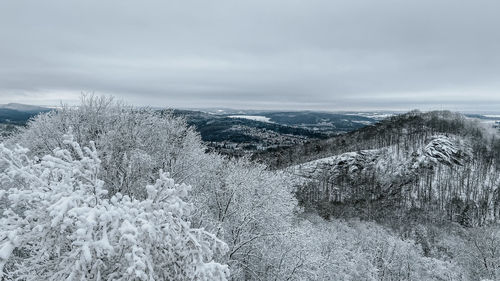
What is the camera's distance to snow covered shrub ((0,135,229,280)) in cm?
591

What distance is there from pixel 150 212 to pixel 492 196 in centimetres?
17218

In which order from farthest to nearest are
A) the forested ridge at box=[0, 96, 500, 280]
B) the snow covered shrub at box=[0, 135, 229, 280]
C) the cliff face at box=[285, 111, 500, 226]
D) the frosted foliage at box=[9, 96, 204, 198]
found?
the cliff face at box=[285, 111, 500, 226] < the frosted foliage at box=[9, 96, 204, 198] < the forested ridge at box=[0, 96, 500, 280] < the snow covered shrub at box=[0, 135, 229, 280]

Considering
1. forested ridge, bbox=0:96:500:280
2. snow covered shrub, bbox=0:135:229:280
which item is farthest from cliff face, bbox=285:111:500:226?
snow covered shrub, bbox=0:135:229:280

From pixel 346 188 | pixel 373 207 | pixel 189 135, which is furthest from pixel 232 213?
pixel 346 188

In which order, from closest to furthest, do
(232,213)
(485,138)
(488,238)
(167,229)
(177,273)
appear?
(167,229), (177,273), (232,213), (488,238), (485,138)

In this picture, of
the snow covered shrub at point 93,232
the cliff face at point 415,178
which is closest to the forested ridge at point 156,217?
the snow covered shrub at point 93,232

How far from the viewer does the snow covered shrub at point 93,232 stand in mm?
5910

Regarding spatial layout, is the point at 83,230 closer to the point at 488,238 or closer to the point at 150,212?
the point at 150,212

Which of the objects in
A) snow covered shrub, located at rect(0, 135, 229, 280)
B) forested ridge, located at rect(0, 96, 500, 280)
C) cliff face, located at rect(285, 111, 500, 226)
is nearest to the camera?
snow covered shrub, located at rect(0, 135, 229, 280)

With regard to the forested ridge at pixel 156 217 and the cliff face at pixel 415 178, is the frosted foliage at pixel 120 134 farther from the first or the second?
the cliff face at pixel 415 178

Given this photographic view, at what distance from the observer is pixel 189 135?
A: 3200 cm

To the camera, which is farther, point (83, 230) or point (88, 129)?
point (88, 129)

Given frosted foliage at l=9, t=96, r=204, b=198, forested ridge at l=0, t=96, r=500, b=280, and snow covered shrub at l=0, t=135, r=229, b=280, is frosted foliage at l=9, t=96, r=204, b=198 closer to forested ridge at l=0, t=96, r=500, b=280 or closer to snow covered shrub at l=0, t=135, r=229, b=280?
forested ridge at l=0, t=96, r=500, b=280

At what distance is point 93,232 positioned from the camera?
20.3ft
